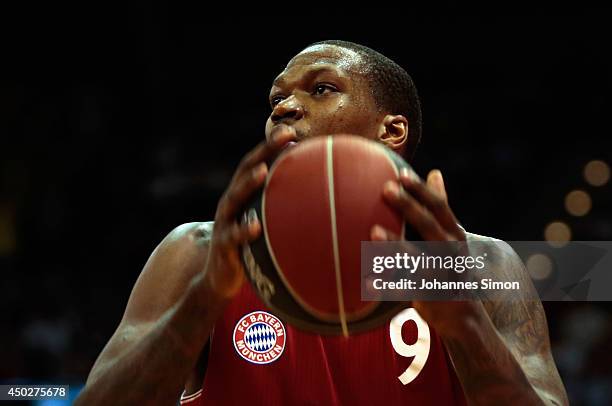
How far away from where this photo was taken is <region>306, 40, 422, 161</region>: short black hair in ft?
9.08

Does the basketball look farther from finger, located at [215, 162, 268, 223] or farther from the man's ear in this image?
the man's ear

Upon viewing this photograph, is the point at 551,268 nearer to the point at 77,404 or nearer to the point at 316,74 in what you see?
the point at 316,74

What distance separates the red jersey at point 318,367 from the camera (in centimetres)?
247

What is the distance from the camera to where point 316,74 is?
2646 millimetres

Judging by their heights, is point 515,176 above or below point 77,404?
below

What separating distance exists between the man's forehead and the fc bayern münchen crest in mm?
782

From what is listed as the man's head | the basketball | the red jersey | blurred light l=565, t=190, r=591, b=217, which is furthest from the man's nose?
blurred light l=565, t=190, r=591, b=217

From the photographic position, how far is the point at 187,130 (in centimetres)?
955

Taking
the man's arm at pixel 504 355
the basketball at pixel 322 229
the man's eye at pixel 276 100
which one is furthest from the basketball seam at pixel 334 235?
the man's eye at pixel 276 100

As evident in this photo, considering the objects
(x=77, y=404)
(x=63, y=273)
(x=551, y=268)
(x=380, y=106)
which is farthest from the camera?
(x=63, y=273)

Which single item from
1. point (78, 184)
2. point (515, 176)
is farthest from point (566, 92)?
point (78, 184)

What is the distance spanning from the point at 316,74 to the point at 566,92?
596 cm

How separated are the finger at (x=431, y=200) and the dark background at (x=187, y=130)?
5110 millimetres

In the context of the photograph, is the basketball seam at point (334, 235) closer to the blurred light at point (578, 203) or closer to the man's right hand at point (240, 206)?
the man's right hand at point (240, 206)
